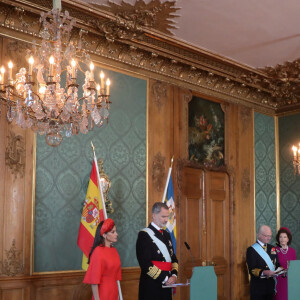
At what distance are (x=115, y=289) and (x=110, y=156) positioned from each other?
262cm

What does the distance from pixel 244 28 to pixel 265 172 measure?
3.63m

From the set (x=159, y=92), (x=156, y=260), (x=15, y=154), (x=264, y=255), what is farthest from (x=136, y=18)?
(x=264, y=255)

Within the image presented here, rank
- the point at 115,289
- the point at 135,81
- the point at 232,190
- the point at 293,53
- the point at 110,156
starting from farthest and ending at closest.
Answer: the point at 232,190
the point at 293,53
the point at 135,81
the point at 110,156
the point at 115,289

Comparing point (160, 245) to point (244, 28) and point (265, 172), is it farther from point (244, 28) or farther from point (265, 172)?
point (265, 172)

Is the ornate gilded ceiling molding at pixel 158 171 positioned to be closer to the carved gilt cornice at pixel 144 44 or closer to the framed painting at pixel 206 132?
the framed painting at pixel 206 132

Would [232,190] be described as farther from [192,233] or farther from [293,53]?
[293,53]

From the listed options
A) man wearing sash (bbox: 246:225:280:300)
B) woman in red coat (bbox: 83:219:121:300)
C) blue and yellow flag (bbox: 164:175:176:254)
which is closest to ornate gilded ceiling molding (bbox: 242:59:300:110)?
blue and yellow flag (bbox: 164:175:176:254)

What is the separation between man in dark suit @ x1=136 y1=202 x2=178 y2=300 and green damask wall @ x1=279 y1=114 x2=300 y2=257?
540 cm

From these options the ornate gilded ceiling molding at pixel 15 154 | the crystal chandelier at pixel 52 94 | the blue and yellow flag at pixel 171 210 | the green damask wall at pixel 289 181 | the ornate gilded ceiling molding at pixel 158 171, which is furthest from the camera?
the green damask wall at pixel 289 181

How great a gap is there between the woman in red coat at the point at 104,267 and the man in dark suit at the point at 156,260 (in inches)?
11.2

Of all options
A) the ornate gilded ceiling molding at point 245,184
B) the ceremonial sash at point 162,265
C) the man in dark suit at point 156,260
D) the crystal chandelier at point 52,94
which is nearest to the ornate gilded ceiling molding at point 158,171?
the ornate gilded ceiling molding at point 245,184

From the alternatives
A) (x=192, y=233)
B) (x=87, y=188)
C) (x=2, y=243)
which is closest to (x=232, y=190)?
(x=192, y=233)

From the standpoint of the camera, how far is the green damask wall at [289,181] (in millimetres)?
9883

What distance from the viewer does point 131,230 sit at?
727 cm
